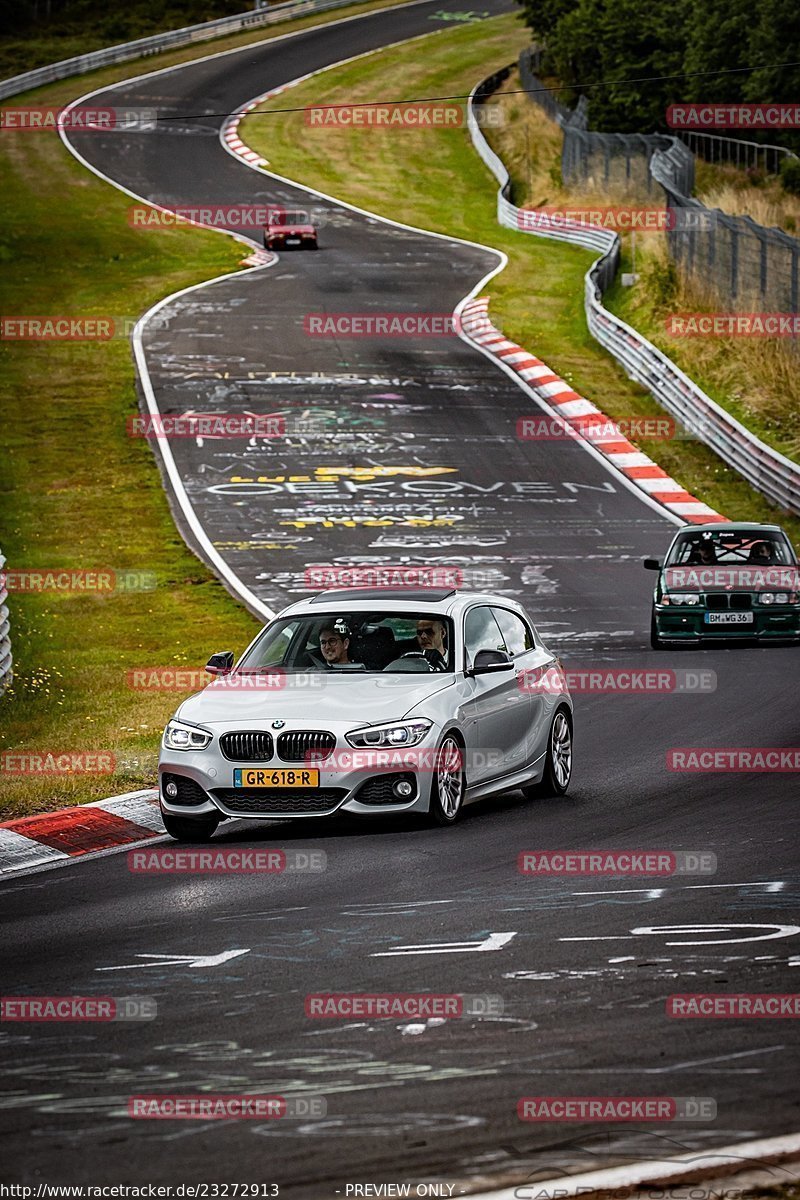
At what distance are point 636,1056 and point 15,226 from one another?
5348cm

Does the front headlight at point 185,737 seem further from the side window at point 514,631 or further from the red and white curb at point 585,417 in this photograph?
the red and white curb at point 585,417

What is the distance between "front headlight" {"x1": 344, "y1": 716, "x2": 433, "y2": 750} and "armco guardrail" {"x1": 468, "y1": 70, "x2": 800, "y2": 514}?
62.0ft

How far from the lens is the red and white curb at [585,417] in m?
31.2

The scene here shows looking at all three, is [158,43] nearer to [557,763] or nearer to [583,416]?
[583,416]

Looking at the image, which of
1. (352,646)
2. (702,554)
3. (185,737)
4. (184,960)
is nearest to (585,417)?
(702,554)

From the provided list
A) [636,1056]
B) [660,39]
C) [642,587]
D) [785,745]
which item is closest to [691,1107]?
[636,1056]

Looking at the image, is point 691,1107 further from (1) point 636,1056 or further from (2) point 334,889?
(2) point 334,889

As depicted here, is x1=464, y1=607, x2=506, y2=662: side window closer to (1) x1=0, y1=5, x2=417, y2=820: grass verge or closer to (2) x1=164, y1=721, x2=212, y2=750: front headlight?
(2) x1=164, y1=721, x2=212, y2=750: front headlight

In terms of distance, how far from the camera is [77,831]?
40.3ft

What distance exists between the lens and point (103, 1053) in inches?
275

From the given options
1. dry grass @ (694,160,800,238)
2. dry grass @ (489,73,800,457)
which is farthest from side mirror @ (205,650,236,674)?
dry grass @ (694,160,800,238)

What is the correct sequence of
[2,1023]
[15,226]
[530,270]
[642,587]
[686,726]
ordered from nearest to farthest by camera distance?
[2,1023], [686,726], [642,587], [530,270], [15,226]

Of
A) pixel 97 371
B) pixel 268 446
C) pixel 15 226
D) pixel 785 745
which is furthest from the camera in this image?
pixel 15 226

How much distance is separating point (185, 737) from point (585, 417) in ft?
84.3
